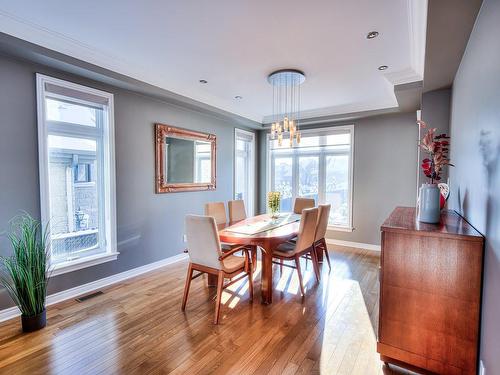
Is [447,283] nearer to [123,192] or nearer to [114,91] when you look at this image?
[123,192]

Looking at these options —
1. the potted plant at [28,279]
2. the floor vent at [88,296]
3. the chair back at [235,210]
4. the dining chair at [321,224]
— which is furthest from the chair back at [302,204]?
the potted plant at [28,279]

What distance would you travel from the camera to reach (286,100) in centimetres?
457

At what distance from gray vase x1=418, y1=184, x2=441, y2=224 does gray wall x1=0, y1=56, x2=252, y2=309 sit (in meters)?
3.30

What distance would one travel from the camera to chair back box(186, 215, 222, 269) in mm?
2330

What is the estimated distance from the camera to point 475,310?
150 centimetres

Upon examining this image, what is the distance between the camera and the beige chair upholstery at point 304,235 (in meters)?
2.76

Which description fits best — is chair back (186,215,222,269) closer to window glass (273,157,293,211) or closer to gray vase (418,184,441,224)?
gray vase (418,184,441,224)

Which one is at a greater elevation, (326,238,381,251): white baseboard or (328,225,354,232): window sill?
(328,225,354,232): window sill

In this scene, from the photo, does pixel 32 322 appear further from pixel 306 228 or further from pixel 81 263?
pixel 306 228

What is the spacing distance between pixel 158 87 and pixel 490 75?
3.39m

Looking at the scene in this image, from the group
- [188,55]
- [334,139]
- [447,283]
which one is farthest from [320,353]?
[334,139]

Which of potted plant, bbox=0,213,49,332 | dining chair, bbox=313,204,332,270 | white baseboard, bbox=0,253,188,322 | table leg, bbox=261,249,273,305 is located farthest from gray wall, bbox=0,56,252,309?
dining chair, bbox=313,204,332,270

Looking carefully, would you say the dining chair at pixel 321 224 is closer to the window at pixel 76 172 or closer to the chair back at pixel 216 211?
the chair back at pixel 216 211

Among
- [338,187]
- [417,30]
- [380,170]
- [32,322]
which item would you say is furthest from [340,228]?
[32,322]
